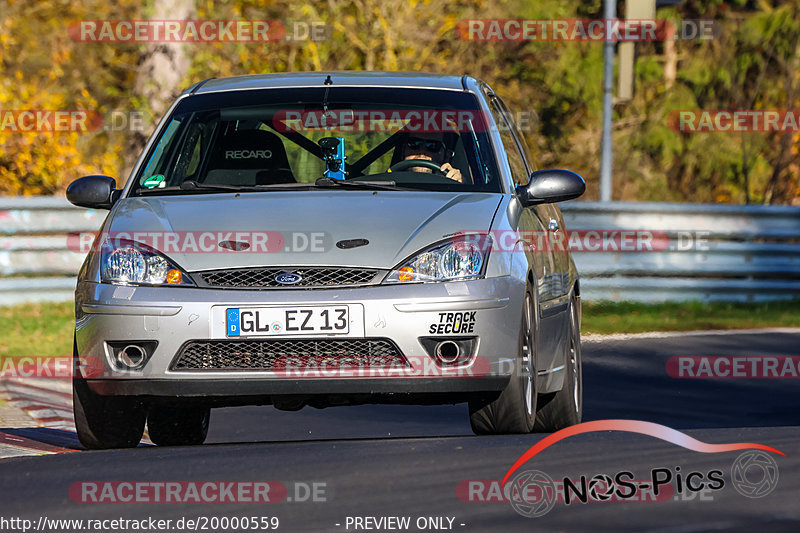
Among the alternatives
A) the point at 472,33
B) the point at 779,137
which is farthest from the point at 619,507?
the point at 779,137

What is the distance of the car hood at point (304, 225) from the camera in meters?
6.58

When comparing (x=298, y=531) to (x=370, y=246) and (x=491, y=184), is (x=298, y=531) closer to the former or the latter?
(x=370, y=246)

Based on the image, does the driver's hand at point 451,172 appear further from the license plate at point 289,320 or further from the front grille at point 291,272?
the license plate at point 289,320

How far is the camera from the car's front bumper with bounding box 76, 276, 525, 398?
255 inches

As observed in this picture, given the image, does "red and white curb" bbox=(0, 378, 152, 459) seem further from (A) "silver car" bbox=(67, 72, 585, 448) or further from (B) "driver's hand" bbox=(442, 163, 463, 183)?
(B) "driver's hand" bbox=(442, 163, 463, 183)

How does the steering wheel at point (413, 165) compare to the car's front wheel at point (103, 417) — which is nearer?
the car's front wheel at point (103, 417)

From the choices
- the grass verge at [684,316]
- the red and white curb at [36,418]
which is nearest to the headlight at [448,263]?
the red and white curb at [36,418]

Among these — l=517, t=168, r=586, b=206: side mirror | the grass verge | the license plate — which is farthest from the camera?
the grass verge

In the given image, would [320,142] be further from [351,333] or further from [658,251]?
[658,251]

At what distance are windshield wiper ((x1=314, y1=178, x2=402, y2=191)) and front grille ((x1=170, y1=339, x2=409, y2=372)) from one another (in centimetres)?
98

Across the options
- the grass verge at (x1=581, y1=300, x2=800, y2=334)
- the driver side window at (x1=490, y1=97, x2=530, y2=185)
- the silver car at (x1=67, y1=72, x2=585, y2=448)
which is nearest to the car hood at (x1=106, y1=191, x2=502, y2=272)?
the silver car at (x1=67, y1=72, x2=585, y2=448)

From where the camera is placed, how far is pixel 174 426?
8.02 metres

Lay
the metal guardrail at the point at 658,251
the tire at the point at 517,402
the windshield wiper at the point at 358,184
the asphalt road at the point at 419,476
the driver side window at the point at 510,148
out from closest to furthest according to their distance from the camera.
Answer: the asphalt road at the point at 419,476
the tire at the point at 517,402
the windshield wiper at the point at 358,184
the driver side window at the point at 510,148
the metal guardrail at the point at 658,251

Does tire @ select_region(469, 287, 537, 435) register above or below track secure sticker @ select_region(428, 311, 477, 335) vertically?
below
